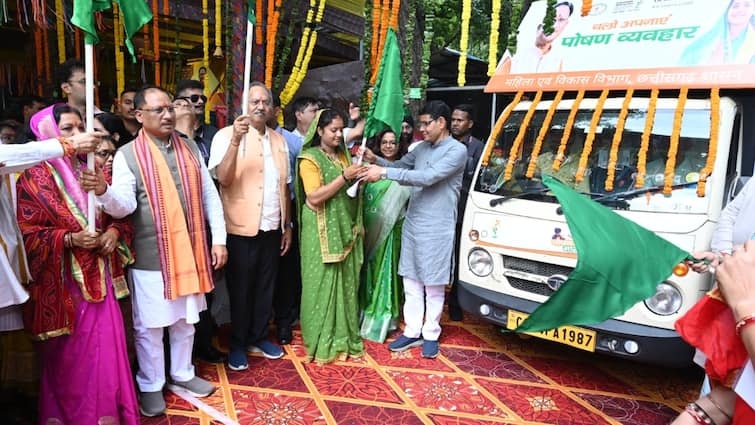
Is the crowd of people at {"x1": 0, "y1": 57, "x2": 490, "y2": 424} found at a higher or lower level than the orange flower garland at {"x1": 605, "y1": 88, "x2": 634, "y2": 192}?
lower

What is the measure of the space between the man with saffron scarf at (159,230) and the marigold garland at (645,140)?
2.60 metres

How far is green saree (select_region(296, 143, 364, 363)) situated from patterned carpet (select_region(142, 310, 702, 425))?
6.5 inches

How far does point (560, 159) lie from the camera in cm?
355

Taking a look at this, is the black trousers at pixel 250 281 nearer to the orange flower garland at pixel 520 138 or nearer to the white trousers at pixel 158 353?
the white trousers at pixel 158 353

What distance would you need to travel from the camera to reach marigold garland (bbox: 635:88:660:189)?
3184 millimetres

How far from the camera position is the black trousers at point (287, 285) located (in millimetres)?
3918

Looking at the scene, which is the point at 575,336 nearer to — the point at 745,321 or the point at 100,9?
the point at 745,321

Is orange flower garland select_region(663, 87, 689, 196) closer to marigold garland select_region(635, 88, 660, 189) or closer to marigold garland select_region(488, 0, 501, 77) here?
marigold garland select_region(635, 88, 660, 189)

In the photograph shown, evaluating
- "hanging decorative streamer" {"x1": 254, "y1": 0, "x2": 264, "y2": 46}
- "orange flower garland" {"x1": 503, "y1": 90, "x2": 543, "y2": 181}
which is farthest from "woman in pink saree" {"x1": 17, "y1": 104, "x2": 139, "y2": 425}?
"orange flower garland" {"x1": 503, "y1": 90, "x2": 543, "y2": 181}

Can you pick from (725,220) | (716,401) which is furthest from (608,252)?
(725,220)

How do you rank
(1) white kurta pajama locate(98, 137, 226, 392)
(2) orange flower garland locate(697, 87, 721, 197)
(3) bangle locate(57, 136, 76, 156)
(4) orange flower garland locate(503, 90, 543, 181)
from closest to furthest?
(3) bangle locate(57, 136, 76, 156) < (1) white kurta pajama locate(98, 137, 226, 392) < (2) orange flower garland locate(697, 87, 721, 197) < (4) orange flower garland locate(503, 90, 543, 181)

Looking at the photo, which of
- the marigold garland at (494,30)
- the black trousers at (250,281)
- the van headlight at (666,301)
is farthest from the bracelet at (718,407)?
the marigold garland at (494,30)

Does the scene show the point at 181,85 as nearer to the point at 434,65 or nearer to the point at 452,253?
the point at 452,253

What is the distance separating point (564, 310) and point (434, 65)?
759cm
